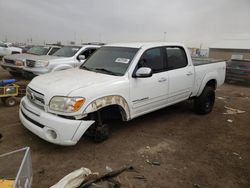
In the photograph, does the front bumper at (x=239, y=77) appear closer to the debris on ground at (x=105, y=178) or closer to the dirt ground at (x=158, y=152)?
the dirt ground at (x=158, y=152)

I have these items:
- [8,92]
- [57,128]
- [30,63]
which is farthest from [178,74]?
[30,63]

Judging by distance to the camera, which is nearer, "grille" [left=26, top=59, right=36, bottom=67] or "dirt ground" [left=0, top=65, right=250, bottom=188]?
"dirt ground" [left=0, top=65, right=250, bottom=188]

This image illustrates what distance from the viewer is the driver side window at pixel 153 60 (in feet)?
13.6

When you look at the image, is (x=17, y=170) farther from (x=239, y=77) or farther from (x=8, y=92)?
(x=239, y=77)

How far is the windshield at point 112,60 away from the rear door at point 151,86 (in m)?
0.24

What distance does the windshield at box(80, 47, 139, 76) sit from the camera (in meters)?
3.97

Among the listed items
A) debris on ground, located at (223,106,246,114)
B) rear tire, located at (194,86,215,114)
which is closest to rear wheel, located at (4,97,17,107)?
rear tire, located at (194,86,215,114)

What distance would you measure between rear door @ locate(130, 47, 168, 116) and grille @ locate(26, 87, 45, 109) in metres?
1.52

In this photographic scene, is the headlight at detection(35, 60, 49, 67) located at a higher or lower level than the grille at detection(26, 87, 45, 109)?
higher

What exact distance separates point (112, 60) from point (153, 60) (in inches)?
33.4

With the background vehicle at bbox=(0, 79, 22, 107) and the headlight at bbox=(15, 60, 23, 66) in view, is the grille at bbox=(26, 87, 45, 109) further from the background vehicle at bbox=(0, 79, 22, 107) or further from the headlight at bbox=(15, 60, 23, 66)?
the headlight at bbox=(15, 60, 23, 66)

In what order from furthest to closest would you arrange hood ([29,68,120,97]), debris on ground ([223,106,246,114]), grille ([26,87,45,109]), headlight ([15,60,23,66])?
1. headlight ([15,60,23,66])
2. debris on ground ([223,106,246,114])
3. grille ([26,87,45,109])
4. hood ([29,68,120,97])

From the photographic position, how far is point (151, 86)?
163 inches

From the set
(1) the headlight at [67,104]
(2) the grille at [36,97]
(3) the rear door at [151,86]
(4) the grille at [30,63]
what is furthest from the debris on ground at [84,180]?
(4) the grille at [30,63]
